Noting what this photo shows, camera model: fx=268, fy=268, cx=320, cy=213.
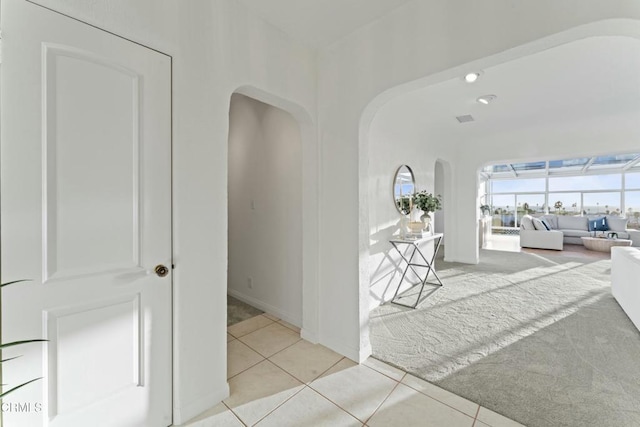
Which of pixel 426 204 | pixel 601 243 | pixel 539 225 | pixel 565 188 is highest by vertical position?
pixel 565 188

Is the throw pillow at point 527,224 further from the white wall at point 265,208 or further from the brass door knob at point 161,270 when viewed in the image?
the brass door knob at point 161,270

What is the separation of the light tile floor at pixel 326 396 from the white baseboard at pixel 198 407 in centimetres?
4

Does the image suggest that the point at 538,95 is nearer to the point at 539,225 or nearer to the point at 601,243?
the point at 539,225

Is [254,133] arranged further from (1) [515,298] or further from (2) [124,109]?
(1) [515,298]

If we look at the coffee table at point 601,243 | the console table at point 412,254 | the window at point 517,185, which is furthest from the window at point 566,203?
the console table at point 412,254

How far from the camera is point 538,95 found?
330 cm

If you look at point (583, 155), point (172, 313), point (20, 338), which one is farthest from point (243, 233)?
point (583, 155)

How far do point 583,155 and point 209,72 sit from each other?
614cm

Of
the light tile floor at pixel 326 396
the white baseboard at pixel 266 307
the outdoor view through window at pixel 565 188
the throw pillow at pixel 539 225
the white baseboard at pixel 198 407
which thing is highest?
the outdoor view through window at pixel 565 188

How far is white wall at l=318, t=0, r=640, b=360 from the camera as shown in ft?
4.77

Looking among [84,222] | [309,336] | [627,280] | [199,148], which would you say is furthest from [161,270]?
[627,280]

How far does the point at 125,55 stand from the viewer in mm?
1372

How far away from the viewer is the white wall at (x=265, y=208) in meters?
2.86

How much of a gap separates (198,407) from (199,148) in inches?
62.3
